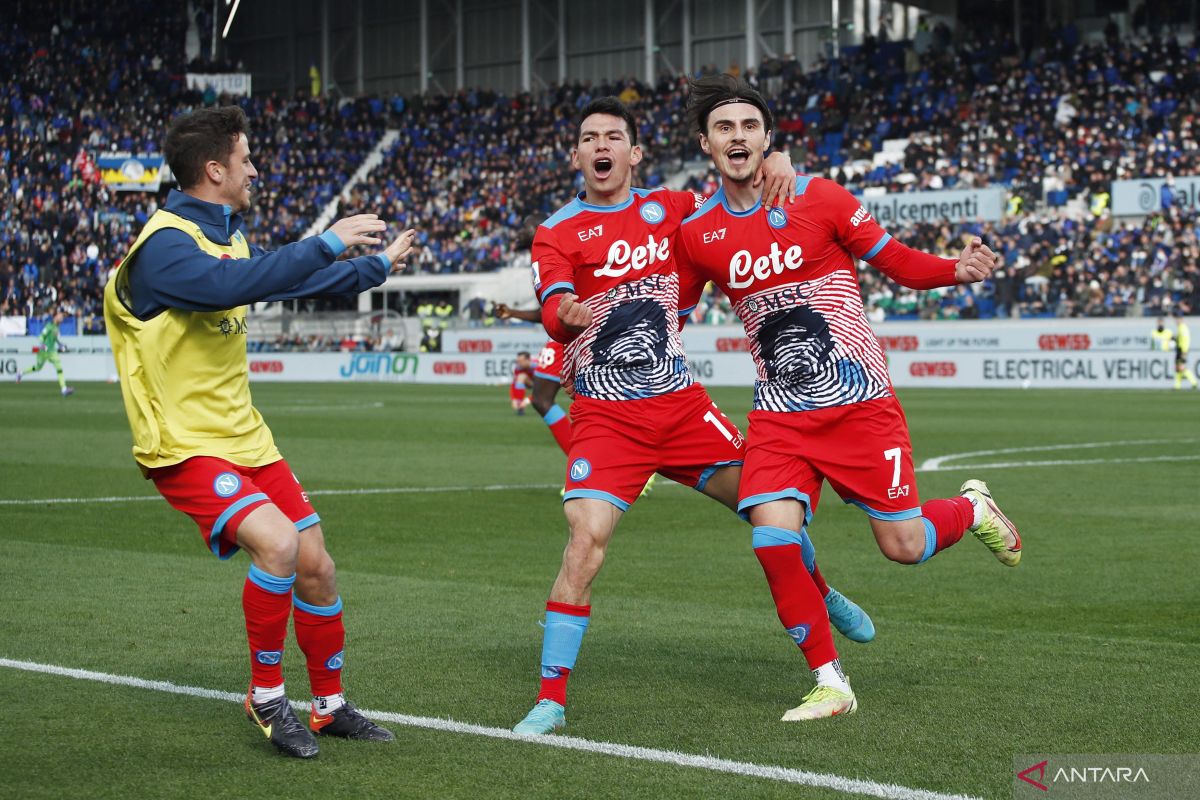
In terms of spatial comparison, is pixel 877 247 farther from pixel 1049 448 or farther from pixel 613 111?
pixel 1049 448

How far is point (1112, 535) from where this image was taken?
1141 cm

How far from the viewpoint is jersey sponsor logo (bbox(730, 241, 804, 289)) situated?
6258 millimetres

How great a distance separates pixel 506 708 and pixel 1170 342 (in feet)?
101

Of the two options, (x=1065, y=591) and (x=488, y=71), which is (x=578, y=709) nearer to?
(x=1065, y=591)

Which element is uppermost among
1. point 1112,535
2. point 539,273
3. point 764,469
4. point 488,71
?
point 488,71

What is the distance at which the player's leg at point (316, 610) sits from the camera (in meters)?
5.65

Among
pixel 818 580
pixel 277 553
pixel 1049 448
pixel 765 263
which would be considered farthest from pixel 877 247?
pixel 1049 448

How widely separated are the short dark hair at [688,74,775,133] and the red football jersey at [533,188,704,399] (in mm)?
453

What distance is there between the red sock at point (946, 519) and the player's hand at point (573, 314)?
1.72 m

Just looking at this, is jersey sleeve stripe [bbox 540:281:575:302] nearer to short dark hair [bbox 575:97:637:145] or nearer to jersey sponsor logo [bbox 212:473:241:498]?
short dark hair [bbox 575:97:637:145]

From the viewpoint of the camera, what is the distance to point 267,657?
5.49 m

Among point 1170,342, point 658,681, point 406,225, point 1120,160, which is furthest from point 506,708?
point 406,225

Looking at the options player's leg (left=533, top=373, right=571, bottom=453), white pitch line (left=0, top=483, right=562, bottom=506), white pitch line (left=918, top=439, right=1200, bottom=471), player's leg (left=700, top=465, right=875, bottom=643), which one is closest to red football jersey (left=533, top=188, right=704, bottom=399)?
player's leg (left=700, top=465, right=875, bottom=643)

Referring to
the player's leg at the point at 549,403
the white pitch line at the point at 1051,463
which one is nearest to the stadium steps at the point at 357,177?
the white pitch line at the point at 1051,463
